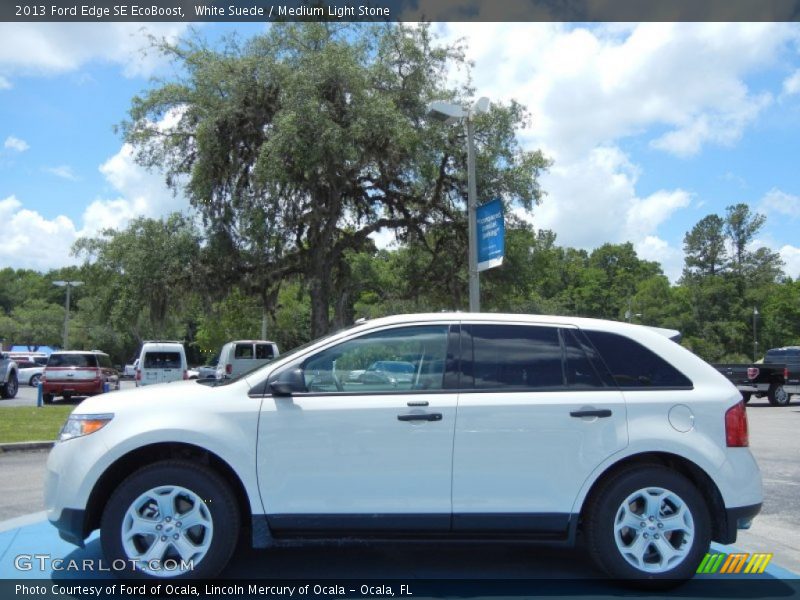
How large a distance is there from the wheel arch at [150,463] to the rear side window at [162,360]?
2027 cm

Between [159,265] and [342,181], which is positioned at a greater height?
[342,181]

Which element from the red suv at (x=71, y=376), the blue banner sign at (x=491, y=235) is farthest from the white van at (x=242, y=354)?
the blue banner sign at (x=491, y=235)

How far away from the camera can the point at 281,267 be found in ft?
76.8

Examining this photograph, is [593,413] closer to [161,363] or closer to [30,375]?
[161,363]

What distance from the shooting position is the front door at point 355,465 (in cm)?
479

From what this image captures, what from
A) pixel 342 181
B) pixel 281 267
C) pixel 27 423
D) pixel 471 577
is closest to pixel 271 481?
pixel 471 577

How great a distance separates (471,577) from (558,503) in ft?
2.95

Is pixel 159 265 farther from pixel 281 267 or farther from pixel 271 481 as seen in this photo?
pixel 271 481

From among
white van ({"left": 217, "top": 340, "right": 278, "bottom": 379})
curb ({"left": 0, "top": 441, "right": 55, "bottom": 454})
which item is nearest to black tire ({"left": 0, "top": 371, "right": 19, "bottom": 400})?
white van ({"left": 217, "top": 340, "right": 278, "bottom": 379})

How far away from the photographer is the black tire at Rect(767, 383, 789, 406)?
2397 cm

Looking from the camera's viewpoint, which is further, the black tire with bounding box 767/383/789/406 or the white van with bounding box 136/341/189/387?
the white van with bounding box 136/341/189/387

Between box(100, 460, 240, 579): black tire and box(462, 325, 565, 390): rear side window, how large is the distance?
182 cm

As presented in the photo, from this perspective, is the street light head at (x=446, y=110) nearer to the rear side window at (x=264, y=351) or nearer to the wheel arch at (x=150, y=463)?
the wheel arch at (x=150, y=463)

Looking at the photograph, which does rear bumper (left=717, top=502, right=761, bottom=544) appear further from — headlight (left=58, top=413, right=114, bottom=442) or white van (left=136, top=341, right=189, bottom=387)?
white van (left=136, top=341, right=189, bottom=387)
